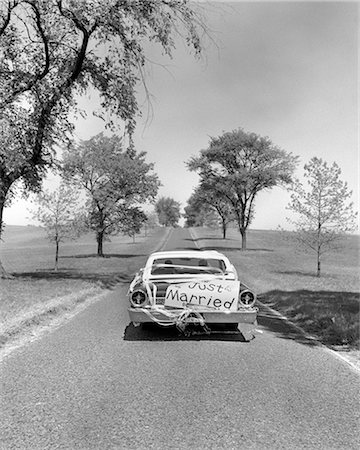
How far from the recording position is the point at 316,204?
2538 cm

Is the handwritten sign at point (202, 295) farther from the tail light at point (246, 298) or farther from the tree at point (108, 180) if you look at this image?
the tree at point (108, 180)

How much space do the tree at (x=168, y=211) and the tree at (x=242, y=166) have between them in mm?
105486

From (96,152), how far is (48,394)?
33274mm

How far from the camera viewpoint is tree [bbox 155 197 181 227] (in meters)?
150

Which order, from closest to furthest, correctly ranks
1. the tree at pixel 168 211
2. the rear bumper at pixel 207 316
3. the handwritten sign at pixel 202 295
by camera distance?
the rear bumper at pixel 207 316 → the handwritten sign at pixel 202 295 → the tree at pixel 168 211

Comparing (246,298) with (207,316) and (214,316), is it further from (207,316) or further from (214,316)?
(207,316)

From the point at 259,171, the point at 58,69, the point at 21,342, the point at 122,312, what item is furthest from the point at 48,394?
the point at 259,171

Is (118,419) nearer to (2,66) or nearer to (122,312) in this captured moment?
(122,312)

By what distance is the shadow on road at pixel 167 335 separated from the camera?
7176 millimetres

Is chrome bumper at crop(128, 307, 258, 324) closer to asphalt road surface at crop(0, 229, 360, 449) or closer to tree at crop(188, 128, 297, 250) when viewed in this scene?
asphalt road surface at crop(0, 229, 360, 449)

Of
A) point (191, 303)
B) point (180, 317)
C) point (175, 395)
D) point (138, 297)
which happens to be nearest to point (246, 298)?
point (191, 303)

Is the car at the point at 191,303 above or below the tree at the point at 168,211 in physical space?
below

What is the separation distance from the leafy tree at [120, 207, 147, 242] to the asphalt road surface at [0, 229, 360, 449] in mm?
29951

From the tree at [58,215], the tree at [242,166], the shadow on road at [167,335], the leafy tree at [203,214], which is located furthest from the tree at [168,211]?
the shadow on road at [167,335]
